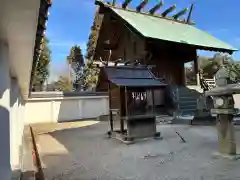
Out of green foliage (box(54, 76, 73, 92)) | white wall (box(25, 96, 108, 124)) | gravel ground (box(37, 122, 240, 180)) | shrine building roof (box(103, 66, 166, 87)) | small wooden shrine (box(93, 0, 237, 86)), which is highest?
small wooden shrine (box(93, 0, 237, 86))

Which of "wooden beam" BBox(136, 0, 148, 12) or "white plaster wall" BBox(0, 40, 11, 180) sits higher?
"wooden beam" BBox(136, 0, 148, 12)

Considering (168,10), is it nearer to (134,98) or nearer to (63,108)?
(63,108)

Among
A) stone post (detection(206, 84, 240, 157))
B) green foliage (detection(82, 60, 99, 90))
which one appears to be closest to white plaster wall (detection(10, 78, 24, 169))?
stone post (detection(206, 84, 240, 157))

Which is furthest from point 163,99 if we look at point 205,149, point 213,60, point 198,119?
point 213,60

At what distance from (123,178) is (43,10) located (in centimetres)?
293

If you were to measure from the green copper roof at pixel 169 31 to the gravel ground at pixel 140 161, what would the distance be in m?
7.64

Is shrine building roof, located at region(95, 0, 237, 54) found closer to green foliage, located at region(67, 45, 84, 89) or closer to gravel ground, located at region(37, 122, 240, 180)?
gravel ground, located at region(37, 122, 240, 180)

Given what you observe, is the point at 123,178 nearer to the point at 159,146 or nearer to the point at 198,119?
the point at 159,146

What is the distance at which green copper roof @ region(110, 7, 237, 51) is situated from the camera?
13517 millimetres

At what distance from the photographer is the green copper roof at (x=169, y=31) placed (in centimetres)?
1352

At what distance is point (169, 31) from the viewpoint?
14.9 metres

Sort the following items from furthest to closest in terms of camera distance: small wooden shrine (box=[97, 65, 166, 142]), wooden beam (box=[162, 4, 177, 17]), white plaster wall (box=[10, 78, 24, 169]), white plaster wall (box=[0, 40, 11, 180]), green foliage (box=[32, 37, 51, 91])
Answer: green foliage (box=[32, 37, 51, 91]) → wooden beam (box=[162, 4, 177, 17]) → small wooden shrine (box=[97, 65, 166, 142]) → white plaster wall (box=[10, 78, 24, 169]) → white plaster wall (box=[0, 40, 11, 180])

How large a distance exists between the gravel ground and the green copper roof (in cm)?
764

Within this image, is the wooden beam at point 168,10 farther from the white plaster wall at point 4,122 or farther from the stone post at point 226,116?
the white plaster wall at point 4,122
